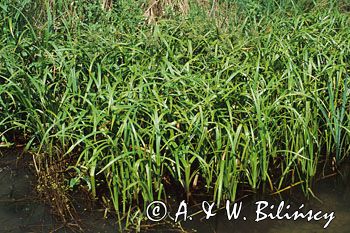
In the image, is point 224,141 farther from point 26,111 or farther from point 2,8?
point 2,8

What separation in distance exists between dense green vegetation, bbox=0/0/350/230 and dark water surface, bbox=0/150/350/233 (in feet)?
0.39

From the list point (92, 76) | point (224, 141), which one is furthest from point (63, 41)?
point (224, 141)

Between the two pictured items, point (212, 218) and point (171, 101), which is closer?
point (212, 218)

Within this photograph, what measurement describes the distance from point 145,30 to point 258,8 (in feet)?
3.40

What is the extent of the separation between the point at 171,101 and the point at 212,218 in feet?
2.54

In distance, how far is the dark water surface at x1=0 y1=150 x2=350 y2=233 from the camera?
389cm

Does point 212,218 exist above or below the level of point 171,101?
below

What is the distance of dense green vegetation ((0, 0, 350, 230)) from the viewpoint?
401 centimetres

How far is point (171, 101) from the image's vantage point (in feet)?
13.7

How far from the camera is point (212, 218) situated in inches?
156

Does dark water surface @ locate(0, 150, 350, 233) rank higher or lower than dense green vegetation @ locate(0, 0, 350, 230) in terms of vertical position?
lower

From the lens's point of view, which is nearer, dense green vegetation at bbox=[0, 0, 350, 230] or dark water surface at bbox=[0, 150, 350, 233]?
dark water surface at bbox=[0, 150, 350, 233]

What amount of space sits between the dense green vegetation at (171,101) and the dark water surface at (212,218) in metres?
0.12

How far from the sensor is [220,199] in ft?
13.3
